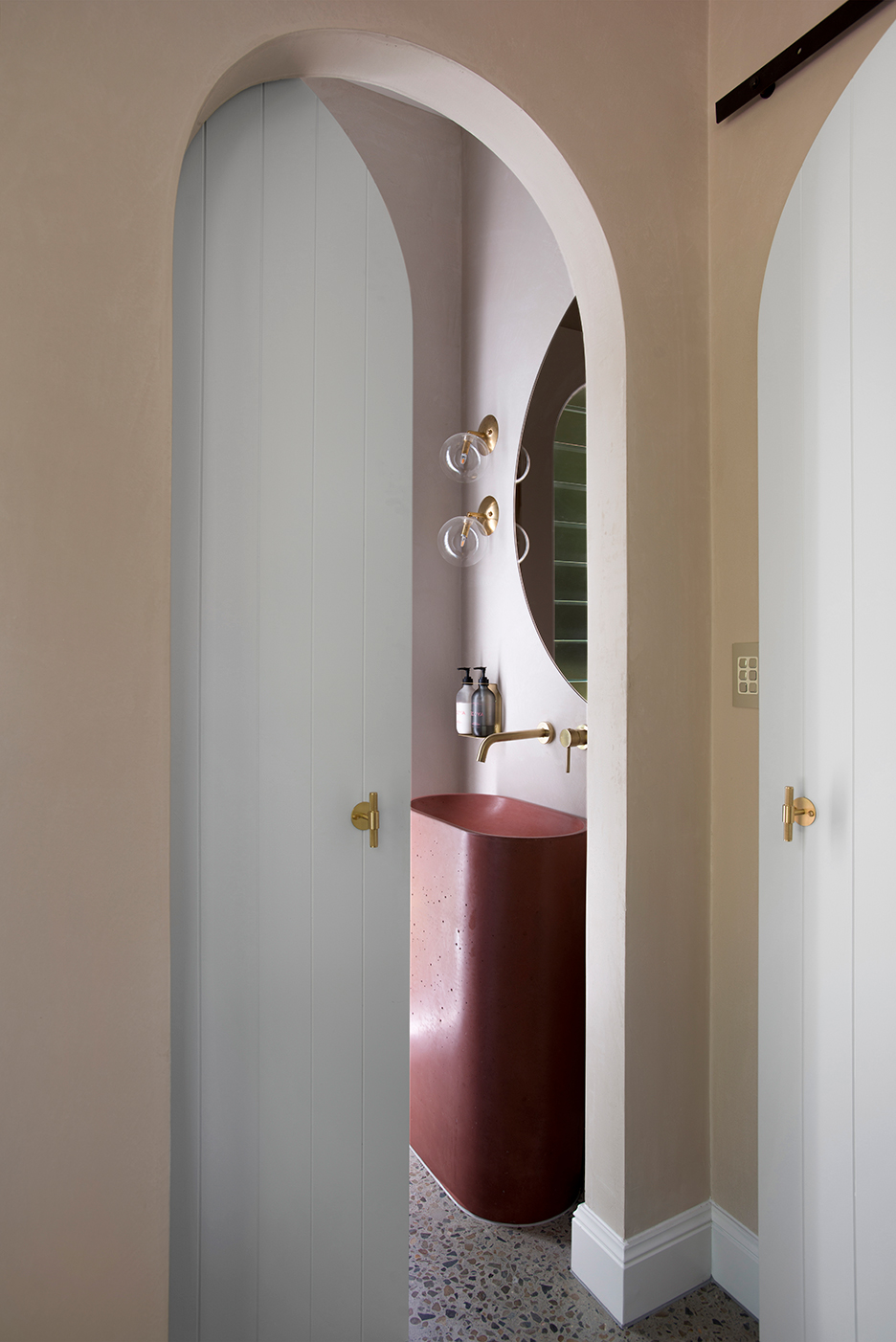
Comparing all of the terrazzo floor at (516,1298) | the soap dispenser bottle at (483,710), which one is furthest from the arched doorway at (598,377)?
the soap dispenser bottle at (483,710)

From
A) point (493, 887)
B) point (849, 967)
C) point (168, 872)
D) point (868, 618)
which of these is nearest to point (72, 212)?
point (168, 872)

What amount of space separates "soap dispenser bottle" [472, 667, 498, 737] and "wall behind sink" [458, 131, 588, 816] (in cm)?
4

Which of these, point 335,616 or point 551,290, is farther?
point 551,290

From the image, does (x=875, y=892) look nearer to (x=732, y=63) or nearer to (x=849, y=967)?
(x=849, y=967)

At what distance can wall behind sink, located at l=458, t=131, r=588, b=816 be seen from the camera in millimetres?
2199

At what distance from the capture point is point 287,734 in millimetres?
1325

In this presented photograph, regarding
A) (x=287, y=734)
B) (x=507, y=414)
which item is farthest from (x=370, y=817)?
(x=507, y=414)

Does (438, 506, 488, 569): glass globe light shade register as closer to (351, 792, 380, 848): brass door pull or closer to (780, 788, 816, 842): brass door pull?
(351, 792, 380, 848): brass door pull

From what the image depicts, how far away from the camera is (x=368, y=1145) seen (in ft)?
4.54

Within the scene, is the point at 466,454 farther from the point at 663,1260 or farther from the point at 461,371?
the point at 663,1260

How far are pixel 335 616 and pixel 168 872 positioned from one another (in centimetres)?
49

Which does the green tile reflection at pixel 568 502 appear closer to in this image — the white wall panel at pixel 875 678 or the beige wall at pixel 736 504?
the beige wall at pixel 736 504

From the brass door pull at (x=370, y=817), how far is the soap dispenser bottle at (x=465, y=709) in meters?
1.05

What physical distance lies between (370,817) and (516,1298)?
1050 millimetres
